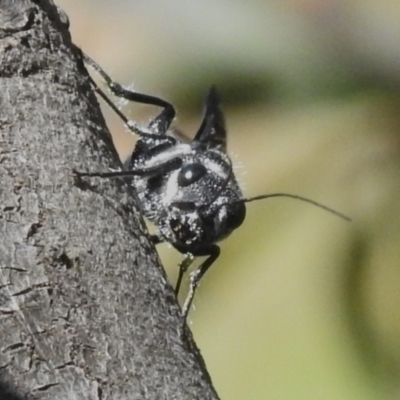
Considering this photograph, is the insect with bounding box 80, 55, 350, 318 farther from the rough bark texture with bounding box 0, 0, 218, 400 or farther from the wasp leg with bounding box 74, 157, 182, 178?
the rough bark texture with bounding box 0, 0, 218, 400

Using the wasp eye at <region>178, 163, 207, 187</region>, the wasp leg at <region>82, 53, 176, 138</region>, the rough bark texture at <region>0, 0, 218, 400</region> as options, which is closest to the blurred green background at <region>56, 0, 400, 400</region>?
the wasp leg at <region>82, 53, 176, 138</region>

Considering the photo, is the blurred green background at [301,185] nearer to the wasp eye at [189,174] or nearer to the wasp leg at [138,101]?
the wasp leg at [138,101]

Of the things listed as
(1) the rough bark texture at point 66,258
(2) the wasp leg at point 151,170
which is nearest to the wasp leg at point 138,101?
(2) the wasp leg at point 151,170

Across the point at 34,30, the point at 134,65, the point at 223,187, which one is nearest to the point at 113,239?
the point at 34,30

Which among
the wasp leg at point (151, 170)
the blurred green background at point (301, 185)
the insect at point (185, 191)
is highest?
the wasp leg at point (151, 170)

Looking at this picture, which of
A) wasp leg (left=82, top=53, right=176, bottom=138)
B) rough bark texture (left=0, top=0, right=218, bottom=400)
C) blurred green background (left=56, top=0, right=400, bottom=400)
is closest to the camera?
rough bark texture (left=0, top=0, right=218, bottom=400)

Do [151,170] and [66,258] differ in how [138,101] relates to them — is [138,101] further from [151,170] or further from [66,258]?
[66,258]

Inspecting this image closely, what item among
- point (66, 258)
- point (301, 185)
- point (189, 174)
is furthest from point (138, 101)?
point (301, 185)
